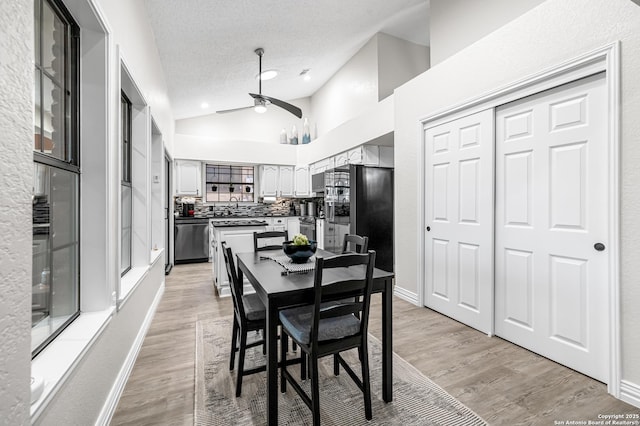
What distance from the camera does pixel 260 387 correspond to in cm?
194

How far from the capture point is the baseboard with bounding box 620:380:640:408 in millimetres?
1729

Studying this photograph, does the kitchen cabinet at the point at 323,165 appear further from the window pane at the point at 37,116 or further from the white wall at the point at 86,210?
the window pane at the point at 37,116

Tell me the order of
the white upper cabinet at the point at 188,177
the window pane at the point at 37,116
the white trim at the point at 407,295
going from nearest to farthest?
the window pane at the point at 37,116
the white trim at the point at 407,295
the white upper cabinet at the point at 188,177

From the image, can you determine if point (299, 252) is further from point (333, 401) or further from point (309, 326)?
point (333, 401)

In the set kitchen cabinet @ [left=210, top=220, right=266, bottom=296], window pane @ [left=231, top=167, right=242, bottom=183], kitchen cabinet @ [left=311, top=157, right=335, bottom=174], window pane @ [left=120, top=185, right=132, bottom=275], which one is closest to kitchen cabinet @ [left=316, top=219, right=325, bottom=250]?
kitchen cabinet @ [left=311, top=157, right=335, bottom=174]

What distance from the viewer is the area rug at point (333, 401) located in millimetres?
1649

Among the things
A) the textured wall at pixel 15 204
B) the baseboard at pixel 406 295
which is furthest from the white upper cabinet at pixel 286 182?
the textured wall at pixel 15 204

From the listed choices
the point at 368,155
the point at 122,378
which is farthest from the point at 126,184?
the point at 368,155

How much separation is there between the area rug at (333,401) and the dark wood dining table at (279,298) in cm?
14

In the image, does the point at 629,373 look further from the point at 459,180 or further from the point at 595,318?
the point at 459,180

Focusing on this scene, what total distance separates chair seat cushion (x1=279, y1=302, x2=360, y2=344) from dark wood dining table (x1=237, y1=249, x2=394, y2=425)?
0.16 meters

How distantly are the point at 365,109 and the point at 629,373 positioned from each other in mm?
4334

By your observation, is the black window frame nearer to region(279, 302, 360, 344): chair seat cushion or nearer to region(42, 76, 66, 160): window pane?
region(42, 76, 66, 160): window pane

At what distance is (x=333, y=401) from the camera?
70.8 inches
